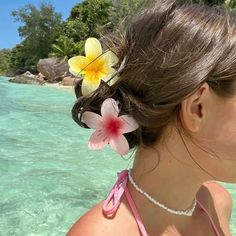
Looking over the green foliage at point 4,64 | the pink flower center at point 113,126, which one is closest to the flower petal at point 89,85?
the pink flower center at point 113,126

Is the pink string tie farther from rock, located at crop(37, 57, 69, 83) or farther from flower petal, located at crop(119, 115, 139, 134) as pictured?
rock, located at crop(37, 57, 69, 83)

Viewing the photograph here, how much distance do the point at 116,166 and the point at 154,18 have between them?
441 centimetres

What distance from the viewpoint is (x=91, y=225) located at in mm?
1283

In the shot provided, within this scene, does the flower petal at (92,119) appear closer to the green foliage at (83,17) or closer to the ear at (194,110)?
the ear at (194,110)

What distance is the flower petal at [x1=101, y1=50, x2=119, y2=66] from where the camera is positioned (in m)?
1.39

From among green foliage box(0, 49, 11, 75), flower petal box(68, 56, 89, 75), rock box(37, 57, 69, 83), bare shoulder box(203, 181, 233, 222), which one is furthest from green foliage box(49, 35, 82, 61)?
flower petal box(68, 56, 89, 75)

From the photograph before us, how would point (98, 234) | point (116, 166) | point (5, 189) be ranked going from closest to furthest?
point (98, 234) < point (5, 189) < point (116, 166)

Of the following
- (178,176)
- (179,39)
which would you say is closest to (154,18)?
(179,39)

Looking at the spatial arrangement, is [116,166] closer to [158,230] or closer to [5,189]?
[5,189]

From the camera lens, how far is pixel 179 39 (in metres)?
1.27

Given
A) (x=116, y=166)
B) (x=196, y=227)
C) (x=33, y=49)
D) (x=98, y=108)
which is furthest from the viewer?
(x=33, y=49)

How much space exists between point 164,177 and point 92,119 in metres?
0.28

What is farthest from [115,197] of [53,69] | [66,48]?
[66,48]

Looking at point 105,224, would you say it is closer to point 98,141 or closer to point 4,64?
point 98,141
